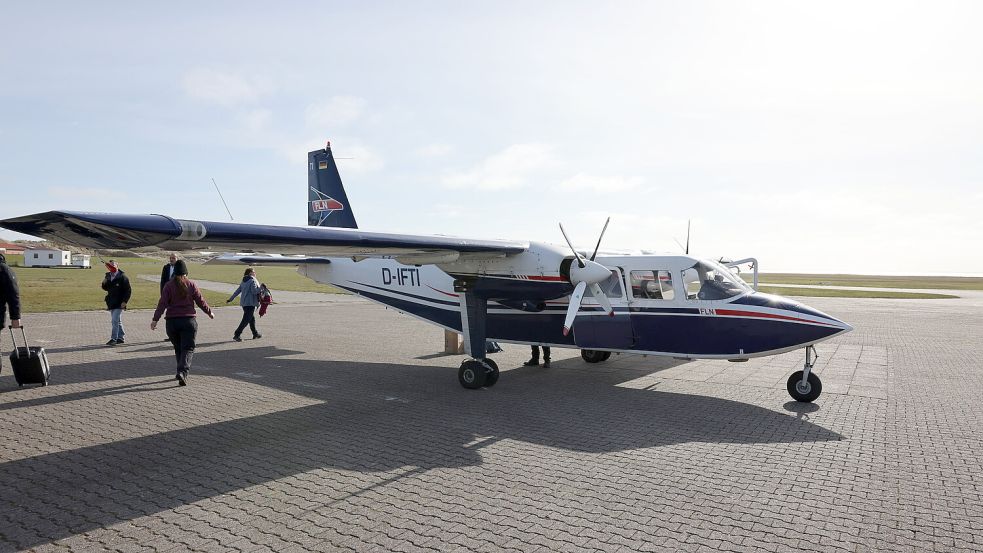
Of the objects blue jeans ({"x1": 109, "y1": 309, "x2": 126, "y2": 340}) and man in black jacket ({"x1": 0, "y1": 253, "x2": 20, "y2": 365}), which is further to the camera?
blue jeans ({"x1": 109, "y1": 309, "x2": 126, "y2": 340})

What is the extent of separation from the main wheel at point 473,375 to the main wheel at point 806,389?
204 inches

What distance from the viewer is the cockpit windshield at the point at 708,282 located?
10.3 metres

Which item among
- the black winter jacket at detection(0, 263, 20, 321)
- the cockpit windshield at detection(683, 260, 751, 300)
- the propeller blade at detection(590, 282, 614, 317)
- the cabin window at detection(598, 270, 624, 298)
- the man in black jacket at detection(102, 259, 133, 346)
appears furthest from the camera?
the man in black jacket at detection(102, 259, 133, 346)

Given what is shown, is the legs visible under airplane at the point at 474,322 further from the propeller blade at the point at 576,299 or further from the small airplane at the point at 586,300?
the propeller blade at the point at 576,299

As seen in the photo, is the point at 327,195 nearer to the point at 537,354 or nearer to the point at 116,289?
the point at 116,289

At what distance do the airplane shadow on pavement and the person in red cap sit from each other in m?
0.62

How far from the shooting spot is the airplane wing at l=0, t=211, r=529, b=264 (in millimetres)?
→ 5785

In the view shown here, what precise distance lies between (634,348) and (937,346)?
12212mm

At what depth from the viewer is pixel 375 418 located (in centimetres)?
847

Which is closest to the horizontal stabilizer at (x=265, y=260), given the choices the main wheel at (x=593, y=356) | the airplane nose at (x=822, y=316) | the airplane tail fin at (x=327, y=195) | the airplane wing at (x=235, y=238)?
the airplane tail fin at (x=327, y=195)

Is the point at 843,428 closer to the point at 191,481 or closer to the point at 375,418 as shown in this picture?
the point at 375,418

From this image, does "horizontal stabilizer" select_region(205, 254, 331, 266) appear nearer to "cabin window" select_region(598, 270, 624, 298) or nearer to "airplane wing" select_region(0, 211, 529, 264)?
"airplane wing" select_region(0, 211, 529, 264)

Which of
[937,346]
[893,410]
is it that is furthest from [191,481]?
[937,346]

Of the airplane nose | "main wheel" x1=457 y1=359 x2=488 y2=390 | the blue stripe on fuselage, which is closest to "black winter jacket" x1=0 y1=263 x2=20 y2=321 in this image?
"main wheel" x1=457 y1=359 x2=488 y2=390
